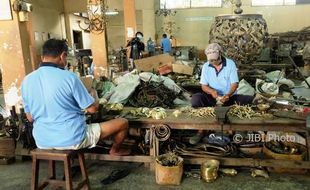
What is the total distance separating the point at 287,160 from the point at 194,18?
14.1 m

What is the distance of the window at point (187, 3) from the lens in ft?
52.3

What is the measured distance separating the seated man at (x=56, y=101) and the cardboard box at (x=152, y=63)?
156 inches

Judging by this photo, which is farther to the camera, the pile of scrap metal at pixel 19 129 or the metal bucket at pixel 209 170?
the pile of scrap metal at pixel 19 129

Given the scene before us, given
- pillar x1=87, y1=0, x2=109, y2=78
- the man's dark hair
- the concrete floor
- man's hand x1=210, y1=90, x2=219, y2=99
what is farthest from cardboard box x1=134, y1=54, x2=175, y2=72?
the man's dark hair

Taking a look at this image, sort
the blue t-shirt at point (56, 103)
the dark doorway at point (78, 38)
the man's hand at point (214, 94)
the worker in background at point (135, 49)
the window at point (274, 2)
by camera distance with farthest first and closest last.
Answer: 1. the dark doorway at point (78, 38)
2. the window at point (274, 2)
3. the worker in background at point (135, 49)
4. the man's hand at point (214, 94)
5. the blue t-shirt at point (56, 103)

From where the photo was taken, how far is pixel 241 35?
3.47 m

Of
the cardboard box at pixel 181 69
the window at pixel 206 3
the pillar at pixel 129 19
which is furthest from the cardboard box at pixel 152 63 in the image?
the window at pixel 206 3

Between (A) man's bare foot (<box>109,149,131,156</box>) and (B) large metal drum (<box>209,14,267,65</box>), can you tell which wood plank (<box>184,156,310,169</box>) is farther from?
(B) large metal drum (<box>209,14,267,65</box>)

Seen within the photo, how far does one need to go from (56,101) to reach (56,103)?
0.02 m

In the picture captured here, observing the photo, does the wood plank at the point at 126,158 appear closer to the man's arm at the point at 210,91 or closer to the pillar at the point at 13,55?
the man's arm at the point at 210,91

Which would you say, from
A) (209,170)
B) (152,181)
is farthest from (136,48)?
(209,170)

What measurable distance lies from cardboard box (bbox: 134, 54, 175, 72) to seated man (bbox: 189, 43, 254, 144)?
8.82 ft

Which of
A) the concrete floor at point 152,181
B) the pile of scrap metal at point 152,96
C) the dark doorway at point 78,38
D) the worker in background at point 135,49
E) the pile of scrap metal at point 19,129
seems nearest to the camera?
the concrete floor at point 152,181

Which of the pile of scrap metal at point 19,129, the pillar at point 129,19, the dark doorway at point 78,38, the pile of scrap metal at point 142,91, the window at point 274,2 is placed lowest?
the pile of scrap metal at point 19,129
